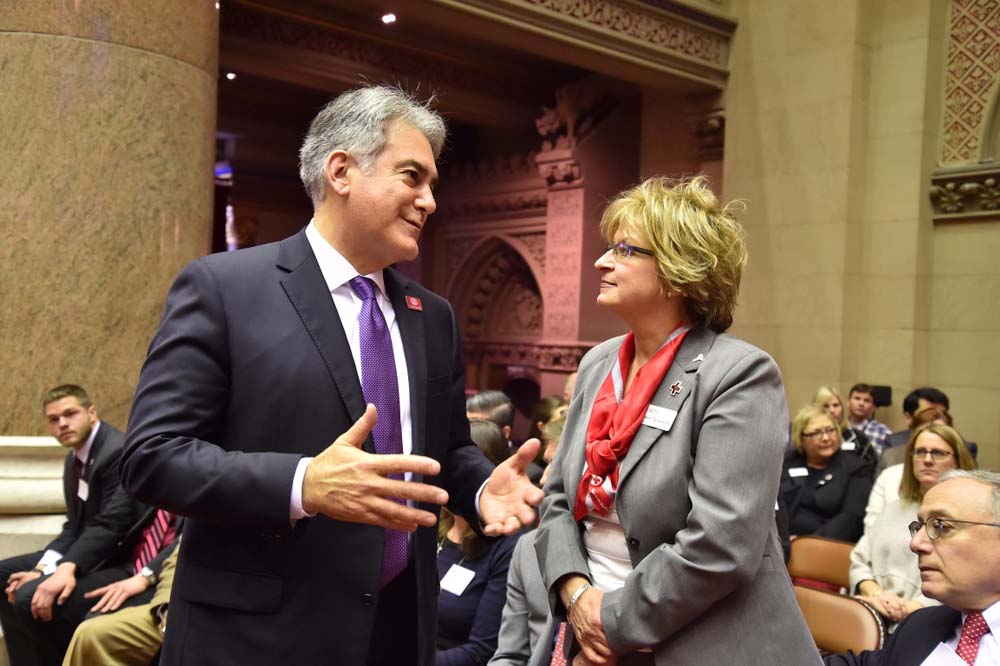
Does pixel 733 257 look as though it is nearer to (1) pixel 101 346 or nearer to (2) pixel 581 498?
(2) pixel 581 498

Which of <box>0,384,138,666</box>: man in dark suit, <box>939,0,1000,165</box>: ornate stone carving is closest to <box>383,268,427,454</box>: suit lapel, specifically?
<box>0,384,138,666</box>: man in dark suit

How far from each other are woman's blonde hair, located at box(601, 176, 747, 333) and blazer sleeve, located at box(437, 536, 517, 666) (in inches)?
48.3

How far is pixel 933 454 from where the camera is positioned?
11.8 feet

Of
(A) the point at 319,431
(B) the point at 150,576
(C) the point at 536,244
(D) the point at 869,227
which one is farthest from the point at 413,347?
(C) the point at 536,244

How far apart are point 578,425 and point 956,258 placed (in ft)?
18.9

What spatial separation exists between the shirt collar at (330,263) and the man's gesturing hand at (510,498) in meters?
0.40

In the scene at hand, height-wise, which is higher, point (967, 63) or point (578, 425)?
point (967, 63)

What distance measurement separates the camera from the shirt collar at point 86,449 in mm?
3496

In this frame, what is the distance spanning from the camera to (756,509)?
165 cm

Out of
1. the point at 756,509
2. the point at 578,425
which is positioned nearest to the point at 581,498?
the point at 578,425

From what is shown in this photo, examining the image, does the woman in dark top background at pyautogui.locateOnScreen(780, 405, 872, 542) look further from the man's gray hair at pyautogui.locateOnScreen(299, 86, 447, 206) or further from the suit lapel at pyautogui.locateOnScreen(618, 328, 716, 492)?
the man's gray hair at pyautogui.locateOnScreen(299, 86, 447, 206)

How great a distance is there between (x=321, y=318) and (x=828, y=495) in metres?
3.92

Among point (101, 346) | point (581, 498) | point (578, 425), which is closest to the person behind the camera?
point (581, 498)

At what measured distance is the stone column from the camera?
11.2ft
